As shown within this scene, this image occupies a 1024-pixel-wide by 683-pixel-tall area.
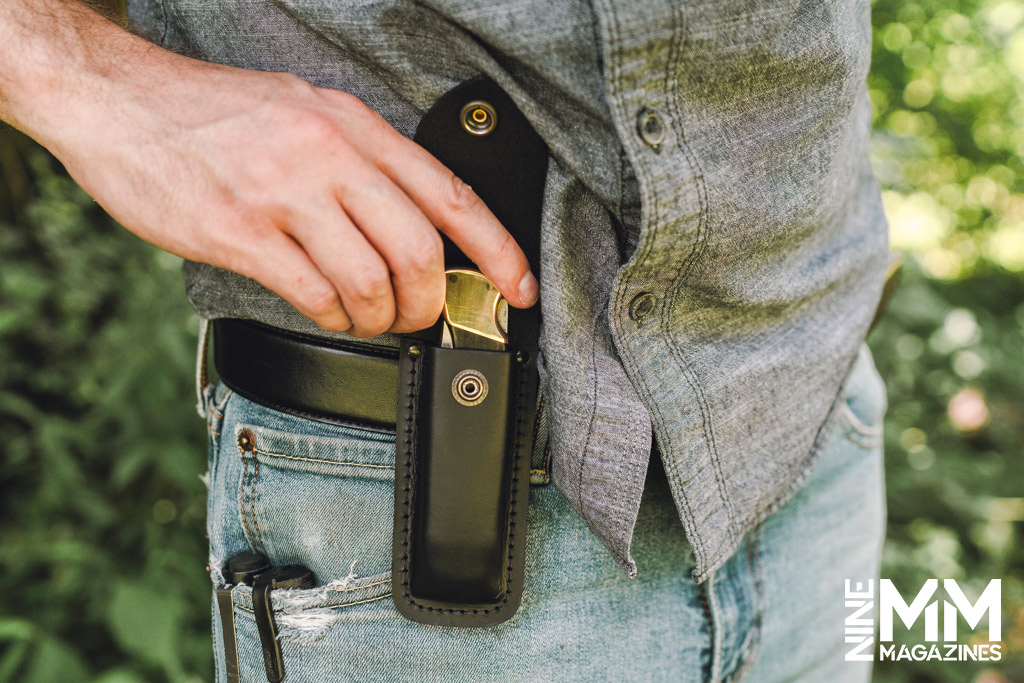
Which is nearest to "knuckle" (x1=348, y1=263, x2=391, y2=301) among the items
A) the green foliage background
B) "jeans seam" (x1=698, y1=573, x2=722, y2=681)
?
"jeans seam" (x1=698, y1=573, x2=722, y2=681)

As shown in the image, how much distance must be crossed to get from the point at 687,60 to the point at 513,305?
35cm

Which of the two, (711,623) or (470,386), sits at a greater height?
(470,386)

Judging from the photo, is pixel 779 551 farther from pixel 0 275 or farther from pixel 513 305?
pixel 0 275

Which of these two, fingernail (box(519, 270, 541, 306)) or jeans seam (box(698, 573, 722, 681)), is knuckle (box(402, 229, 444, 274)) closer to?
fingernail (box(519, 270, 541, 306))

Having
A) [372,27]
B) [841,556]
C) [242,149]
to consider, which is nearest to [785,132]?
[372,27]

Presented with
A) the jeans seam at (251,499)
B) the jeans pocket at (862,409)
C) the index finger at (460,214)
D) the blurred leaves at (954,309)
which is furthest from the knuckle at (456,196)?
the blurred leaves at (954,309)

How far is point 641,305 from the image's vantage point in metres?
0.86

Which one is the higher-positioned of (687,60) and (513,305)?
(687,60)

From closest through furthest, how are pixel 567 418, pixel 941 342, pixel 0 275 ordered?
pixel 567 418 < pixel 0 275 < pixel 941 342

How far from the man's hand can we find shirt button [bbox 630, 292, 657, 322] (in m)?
0.18

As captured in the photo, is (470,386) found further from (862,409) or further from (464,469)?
(862,409)

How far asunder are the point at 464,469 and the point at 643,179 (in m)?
0.43

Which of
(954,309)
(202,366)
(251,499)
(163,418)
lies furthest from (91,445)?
(954,309)

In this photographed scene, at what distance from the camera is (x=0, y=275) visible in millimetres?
2195
